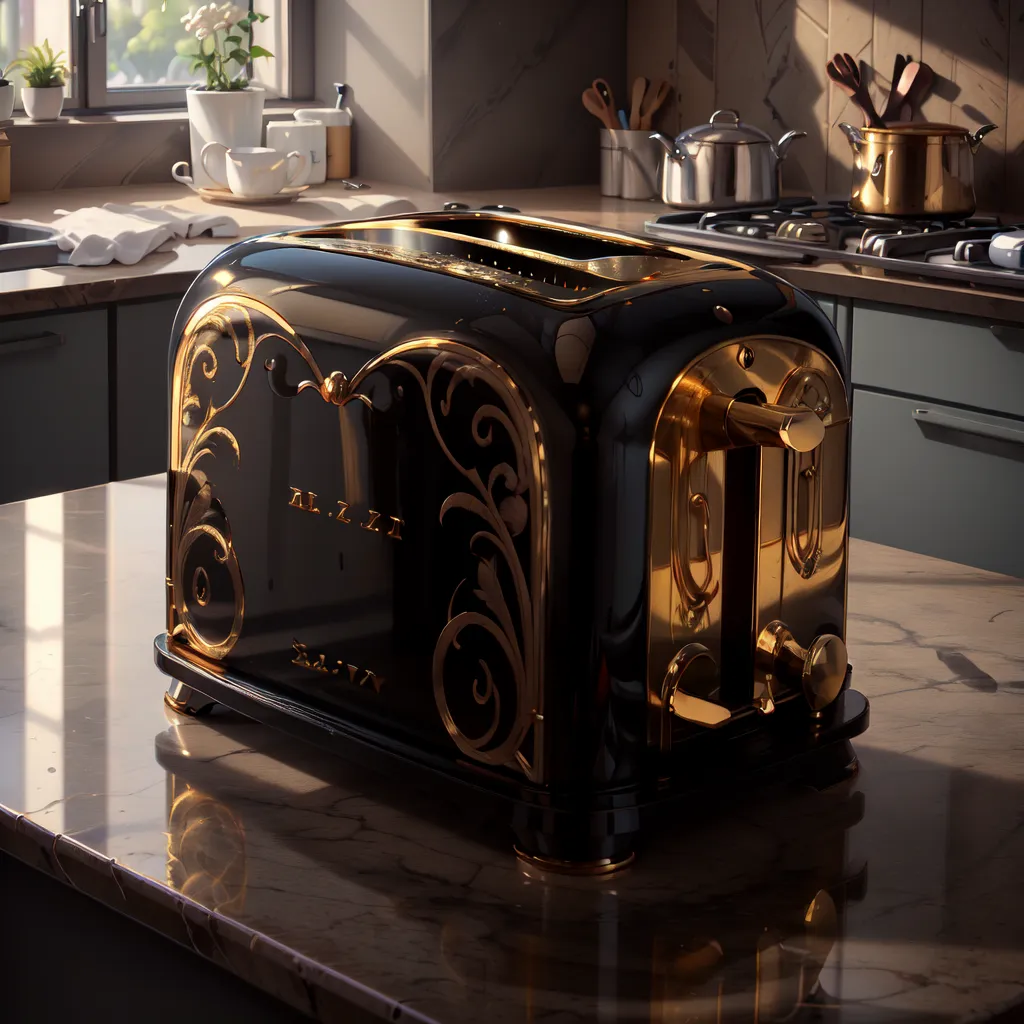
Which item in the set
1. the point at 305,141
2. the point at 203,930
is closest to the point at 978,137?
the point at 305,141

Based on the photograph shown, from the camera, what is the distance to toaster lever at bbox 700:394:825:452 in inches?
26.7

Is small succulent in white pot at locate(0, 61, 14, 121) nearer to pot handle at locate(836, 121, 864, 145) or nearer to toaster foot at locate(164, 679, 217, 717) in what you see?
pot handle at locate(836, 121, 864, 145)

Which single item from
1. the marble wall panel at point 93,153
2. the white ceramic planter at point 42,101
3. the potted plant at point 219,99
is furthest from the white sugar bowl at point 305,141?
the white ceramic planter at point 42,101

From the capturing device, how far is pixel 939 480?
8.02 ft

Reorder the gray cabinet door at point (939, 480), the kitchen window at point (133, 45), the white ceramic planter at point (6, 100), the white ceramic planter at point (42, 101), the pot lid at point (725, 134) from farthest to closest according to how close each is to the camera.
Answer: the kitchen window at point (133, 45), the white ceramic planter at point (42, 101), the white ceramic planter at point (6, 100), the pot lid at point (725, 134), the gray cabinet door at point (939, 480)

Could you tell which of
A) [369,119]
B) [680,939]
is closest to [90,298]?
[369,119]

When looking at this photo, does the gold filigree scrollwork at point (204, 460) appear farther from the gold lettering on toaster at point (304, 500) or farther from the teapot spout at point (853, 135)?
the teapot spout at point (853, 135)

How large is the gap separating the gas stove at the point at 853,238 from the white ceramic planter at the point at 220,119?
936 mm

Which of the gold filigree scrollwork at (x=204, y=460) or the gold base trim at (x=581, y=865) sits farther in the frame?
the gold filigree scrollwork at (x=204, y=460)

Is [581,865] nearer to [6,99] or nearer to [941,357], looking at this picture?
[941,357]

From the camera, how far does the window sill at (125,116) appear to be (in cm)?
321

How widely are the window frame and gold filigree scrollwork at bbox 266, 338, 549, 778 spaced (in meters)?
2.90

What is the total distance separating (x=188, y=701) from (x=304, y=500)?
0.50 feet

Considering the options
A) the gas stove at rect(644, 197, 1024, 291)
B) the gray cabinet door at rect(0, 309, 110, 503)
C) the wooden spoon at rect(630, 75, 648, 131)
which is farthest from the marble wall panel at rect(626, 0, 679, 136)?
the gray cabinet door at rect(0, 309, 110, 503)
